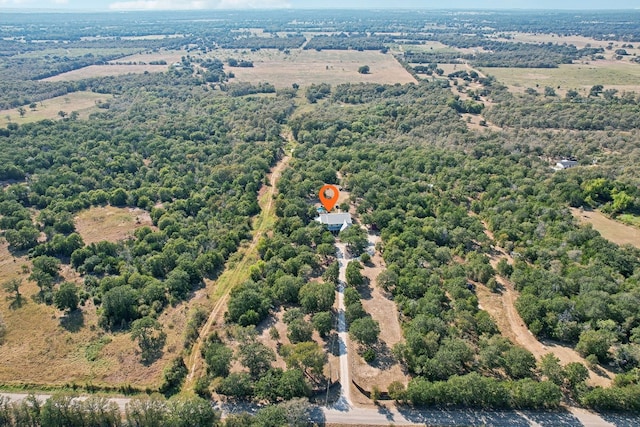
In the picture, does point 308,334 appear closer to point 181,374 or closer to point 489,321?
point 181,374

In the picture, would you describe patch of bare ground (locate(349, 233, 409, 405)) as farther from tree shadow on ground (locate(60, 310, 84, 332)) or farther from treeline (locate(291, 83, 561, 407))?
tree shadow on ground (locate(60, 310, 84, 332))

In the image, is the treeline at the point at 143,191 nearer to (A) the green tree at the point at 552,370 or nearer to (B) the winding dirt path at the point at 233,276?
(B) the winding dirt path at the point at 233,276

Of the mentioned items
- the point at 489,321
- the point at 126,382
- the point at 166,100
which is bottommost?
the point at 126,382

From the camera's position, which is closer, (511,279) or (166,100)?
(511,279)

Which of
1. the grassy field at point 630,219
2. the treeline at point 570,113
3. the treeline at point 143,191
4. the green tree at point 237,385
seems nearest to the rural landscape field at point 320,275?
the green tree at point 237,385

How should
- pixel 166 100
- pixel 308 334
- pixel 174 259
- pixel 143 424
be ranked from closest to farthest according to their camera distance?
pixel 143 424, pixel 308 334, pixel 174 259, pixel 166 100

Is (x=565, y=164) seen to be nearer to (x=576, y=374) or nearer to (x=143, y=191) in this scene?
A: (x=576, y=374)

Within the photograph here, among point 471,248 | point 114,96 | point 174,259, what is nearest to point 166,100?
point 114,96
